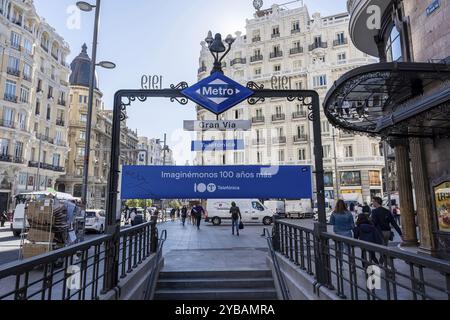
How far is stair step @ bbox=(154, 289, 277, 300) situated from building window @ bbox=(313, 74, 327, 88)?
42439mm

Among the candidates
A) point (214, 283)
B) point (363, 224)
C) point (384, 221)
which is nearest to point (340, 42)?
point (384, 221)

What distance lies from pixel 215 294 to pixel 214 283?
1.12 ft

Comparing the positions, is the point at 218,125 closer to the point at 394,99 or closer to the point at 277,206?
the point at 394,99

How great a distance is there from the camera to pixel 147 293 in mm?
6148

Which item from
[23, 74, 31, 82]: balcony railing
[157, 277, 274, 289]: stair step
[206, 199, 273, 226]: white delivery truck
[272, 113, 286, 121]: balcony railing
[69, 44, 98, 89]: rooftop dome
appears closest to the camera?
[157, 277, 274, 289]: stair step

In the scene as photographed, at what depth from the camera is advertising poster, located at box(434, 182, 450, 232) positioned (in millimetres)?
8180

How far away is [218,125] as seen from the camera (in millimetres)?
5855

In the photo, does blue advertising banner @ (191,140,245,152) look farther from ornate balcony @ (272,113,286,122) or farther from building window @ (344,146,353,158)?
ornate balcony @ (272,113,286,122)

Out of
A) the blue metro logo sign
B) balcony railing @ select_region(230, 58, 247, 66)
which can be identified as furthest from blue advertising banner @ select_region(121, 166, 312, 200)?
balcony railing @ select_region(230, 58, 247, 66)

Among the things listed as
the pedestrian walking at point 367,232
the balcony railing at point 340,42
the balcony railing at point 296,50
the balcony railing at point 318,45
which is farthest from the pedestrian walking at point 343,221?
the balcony railing at point 296,50

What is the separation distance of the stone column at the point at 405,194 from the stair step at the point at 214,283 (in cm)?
635
